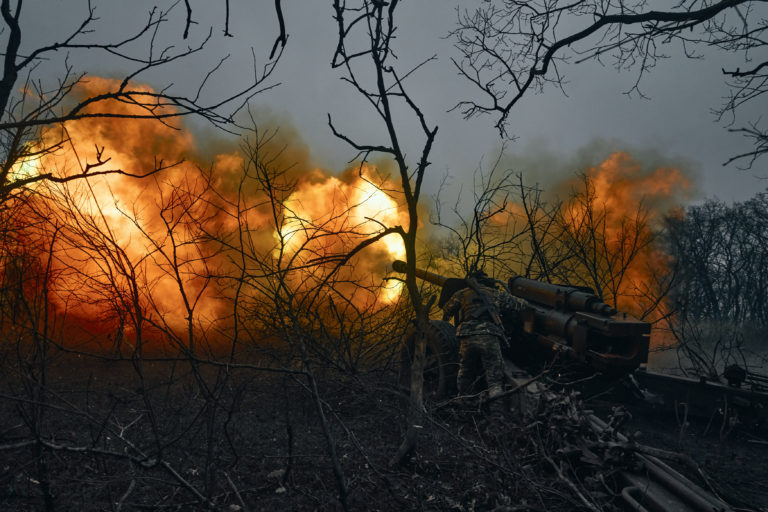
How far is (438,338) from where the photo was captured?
677cm

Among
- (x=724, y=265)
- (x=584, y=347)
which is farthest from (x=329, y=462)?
(x=724, y=265)

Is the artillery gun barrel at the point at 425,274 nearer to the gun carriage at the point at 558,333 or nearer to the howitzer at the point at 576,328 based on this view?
the gun carriage at the point at 558,333

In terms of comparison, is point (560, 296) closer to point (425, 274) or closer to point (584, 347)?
point (584, 347)

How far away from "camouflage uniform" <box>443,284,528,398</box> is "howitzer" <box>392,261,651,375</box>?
299 millimetres

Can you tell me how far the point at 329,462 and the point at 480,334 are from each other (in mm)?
2374

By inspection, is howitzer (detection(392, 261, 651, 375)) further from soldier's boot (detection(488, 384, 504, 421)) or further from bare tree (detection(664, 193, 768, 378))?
bare tree (detection(664, 193, 768, 378))

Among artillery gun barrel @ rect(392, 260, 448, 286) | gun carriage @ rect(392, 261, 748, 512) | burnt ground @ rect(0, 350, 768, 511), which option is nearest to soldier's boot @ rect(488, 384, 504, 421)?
burnt ground @ rect(0, 350, 768, 511)

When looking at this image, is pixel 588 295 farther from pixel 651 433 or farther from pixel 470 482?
pixel 470 482

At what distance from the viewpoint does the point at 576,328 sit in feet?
17.8

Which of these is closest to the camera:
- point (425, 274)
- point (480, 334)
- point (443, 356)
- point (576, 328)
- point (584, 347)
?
point (584, 347)

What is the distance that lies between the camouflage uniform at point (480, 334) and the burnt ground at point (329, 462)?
1.38 ft

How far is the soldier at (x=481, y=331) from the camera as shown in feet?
19.3

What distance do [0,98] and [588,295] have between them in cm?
543

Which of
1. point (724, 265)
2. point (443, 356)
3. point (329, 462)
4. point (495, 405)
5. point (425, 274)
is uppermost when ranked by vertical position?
point (724, 265)
